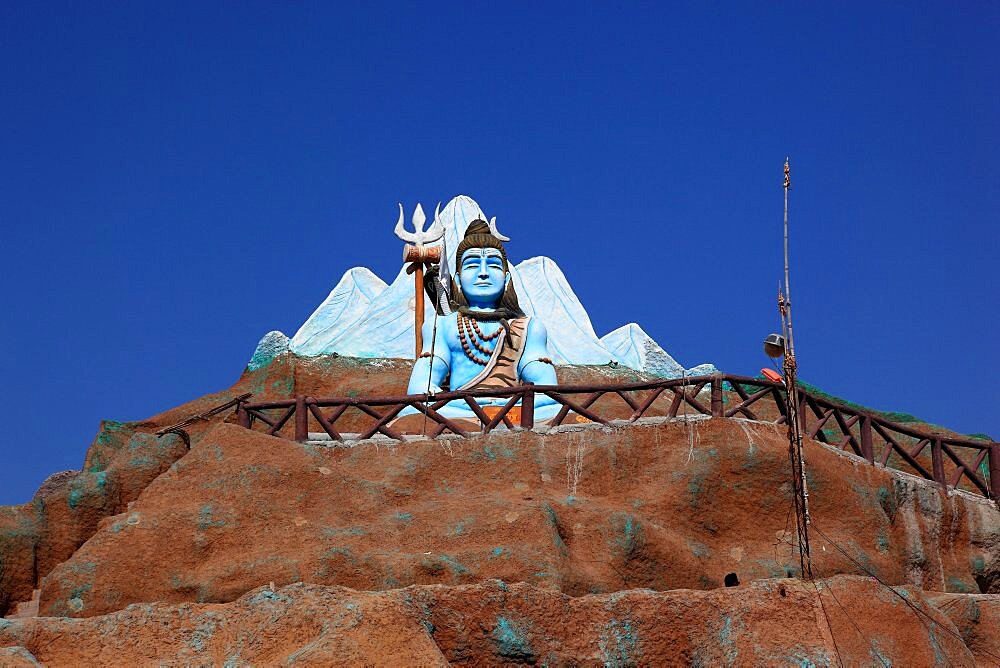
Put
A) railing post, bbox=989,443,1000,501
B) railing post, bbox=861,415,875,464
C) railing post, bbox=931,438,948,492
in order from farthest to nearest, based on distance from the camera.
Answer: railing post, bbox=989,443,1000,501 → railing post, bbox=931,438,948,492 → railing post, bbox=861,415,875,464

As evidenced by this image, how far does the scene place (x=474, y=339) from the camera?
19.4 metres

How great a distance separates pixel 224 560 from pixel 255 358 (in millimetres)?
11524

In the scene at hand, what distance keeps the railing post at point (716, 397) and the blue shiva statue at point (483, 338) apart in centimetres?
395

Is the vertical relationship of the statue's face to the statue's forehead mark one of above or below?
below

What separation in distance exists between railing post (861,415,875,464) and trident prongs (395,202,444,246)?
7.13 meters

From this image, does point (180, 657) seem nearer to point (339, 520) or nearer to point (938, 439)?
point (339, 520)

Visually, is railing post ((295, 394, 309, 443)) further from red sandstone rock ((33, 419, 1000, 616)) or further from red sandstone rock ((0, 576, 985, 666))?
red sandstone rock ((0, 576, 985, 666))

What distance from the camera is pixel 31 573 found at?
1448cm

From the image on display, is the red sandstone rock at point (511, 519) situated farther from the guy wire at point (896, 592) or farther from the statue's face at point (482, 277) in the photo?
the statue's face at point (482, 277)

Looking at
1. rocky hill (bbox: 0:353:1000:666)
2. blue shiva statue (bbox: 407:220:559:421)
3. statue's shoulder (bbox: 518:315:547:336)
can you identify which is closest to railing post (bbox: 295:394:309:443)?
rocky hill (bbox: 0:353:1000:666)

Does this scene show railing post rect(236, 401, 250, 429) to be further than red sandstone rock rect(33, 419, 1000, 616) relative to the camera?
Yes

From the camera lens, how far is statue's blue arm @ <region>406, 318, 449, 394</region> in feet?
61.4

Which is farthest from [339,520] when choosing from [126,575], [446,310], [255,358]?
[255,358]

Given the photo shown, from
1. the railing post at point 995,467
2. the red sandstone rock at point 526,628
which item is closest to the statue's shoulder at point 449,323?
the railing post at point 995,467
